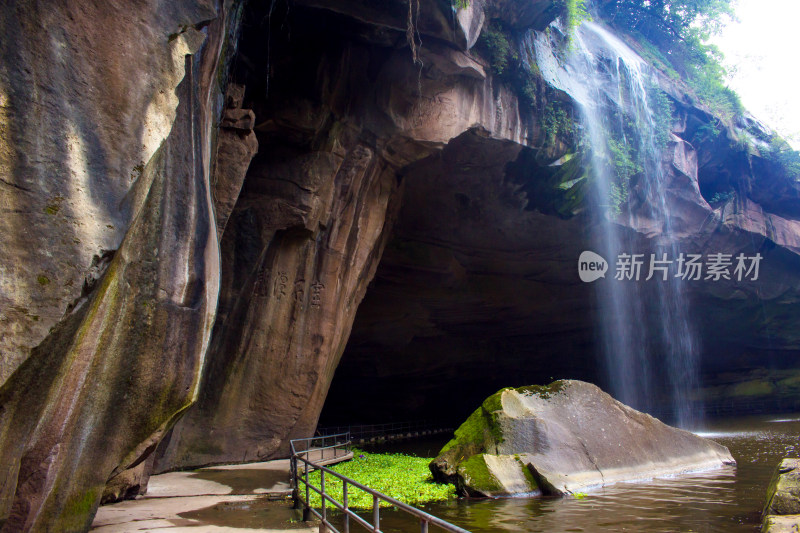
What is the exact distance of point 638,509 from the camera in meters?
6.82

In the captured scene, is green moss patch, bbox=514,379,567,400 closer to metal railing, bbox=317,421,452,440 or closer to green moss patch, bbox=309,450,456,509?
green moss patch, bbox=309,450,456,509

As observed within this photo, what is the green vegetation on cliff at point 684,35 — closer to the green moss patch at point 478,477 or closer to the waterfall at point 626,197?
the waterfall at point 626,197

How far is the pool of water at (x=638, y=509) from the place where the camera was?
19.8 ft

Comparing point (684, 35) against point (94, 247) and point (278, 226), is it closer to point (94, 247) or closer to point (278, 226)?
point (278, 226)

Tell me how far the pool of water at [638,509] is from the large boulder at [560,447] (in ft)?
1.24

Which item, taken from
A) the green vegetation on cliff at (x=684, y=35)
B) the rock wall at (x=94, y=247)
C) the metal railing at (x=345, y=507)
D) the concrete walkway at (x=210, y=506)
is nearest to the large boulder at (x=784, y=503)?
the metal railing at (x=345, y=507)

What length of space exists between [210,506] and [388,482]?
10.1 ft

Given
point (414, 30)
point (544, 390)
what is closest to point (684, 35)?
point (414, 30)

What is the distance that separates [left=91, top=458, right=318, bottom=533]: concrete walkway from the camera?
534cm

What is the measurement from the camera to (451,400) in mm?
24922

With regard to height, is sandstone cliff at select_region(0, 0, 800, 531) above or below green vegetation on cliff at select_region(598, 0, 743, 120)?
below

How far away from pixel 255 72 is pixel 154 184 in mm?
6343

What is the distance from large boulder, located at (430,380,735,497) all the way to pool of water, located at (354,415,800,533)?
14.8 inches

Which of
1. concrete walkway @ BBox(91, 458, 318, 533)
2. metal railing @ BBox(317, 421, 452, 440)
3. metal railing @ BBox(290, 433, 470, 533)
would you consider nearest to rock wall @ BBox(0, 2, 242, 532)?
concrete walkway @ BBox(91, 458, 318, 533)
